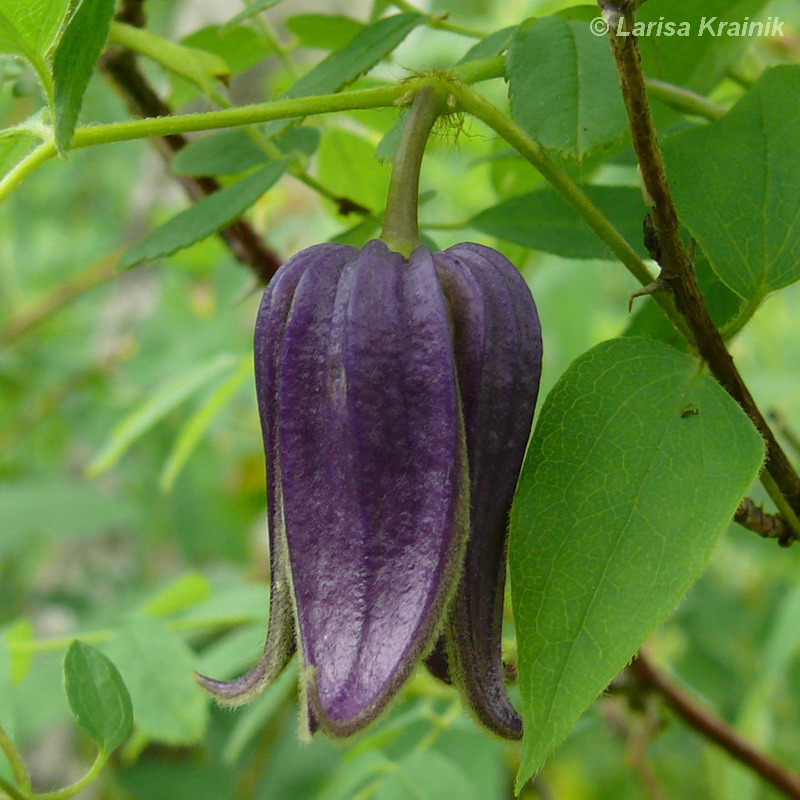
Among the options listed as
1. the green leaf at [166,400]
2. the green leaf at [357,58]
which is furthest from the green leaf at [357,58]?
the green leaf at [166,400]

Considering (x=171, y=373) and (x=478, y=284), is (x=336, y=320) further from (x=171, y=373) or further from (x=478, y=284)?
(x=171, y=373)

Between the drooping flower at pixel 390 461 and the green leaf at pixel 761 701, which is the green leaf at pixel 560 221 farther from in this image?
the green leaf at pixel 761 701

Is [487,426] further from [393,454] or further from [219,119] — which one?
[219,119]

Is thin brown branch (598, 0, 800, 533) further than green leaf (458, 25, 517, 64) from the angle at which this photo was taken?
No

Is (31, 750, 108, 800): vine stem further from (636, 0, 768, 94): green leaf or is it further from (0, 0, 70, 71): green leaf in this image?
(636, 0, 768, 94): green leaf

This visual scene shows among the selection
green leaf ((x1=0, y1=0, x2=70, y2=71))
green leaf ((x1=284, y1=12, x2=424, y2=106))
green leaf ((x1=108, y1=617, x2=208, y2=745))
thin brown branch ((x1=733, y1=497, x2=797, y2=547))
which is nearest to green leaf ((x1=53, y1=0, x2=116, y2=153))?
green leaf ((x1=0, y1=0, x2=70, y2=71))

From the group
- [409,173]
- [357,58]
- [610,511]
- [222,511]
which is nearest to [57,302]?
[222,511]

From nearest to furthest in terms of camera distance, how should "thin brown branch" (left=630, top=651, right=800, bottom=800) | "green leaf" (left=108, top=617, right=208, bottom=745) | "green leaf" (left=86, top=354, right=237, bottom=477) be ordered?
1. "green leaf" (left=108, top=617, right=208, bottom=745)
2. "thin brown branch" (left=630, top=651, right=800, bottom=800)
3. "green leaf" (left=86, top=354, right=237, bottom=477)
